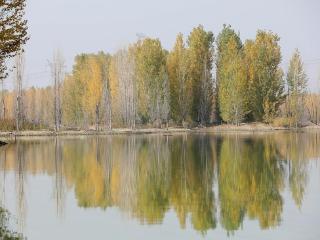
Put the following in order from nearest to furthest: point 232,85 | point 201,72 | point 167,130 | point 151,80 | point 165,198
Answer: point 165,198 → point 167,130 → point 232,85 → point 151,80 → point 201,72

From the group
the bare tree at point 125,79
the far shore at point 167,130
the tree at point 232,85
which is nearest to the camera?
the far shore at point 167,130

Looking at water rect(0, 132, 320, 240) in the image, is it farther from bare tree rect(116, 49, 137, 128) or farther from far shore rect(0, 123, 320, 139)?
bare tree rect(116, 49, 137, 128)

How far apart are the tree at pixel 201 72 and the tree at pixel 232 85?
68.4 inches

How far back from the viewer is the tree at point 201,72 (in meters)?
70.4

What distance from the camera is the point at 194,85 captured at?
2815 inches

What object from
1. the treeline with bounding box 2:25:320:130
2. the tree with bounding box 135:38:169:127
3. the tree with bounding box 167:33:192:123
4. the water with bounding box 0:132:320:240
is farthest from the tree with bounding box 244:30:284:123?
the water with bounding box 0:132:320:240

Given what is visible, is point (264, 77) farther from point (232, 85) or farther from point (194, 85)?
point (194, 85)

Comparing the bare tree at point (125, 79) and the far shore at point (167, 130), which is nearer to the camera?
the far shore at point (167, 130)

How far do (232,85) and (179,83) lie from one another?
7.21 meters

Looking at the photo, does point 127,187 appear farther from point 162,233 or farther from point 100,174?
point 162,233

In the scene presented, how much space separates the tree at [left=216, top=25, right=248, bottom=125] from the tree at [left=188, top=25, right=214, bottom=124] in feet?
5.70

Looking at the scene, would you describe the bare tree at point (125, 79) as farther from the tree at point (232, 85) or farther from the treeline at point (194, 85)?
the tree at point (232, 85)

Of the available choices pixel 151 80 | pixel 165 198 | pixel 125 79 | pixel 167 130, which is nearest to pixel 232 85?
pixel 151 80

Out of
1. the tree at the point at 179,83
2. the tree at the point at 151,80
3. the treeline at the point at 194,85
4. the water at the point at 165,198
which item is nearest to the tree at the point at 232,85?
the treeline at the point at 194,85
